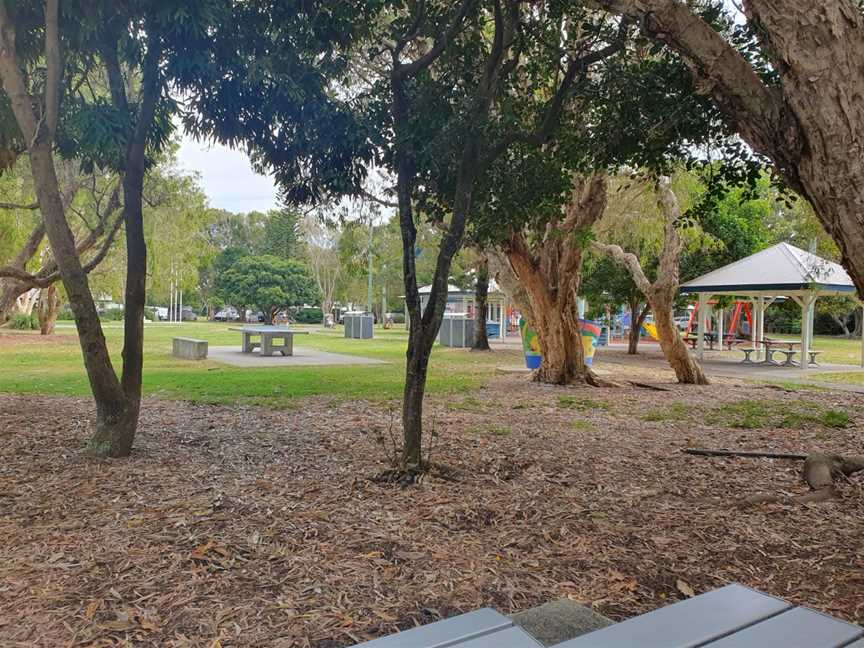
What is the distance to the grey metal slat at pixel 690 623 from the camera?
166 centimetres

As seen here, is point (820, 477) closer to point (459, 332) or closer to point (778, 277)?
point (778, 277)

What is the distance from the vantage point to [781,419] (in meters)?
8.74

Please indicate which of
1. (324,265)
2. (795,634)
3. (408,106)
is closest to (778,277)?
(408,106)

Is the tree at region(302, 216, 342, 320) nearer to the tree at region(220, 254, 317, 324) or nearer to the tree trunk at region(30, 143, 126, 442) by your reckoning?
the tree at region(220, 254, 317, 324)

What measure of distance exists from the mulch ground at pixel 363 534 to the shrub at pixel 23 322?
95.6ft

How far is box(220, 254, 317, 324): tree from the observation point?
41959 mm

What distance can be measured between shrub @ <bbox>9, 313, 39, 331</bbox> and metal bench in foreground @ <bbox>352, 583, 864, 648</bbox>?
35438 millimetres

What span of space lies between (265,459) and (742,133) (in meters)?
4.54

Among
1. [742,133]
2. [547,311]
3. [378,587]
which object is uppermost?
[742,133]

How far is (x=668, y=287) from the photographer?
41.5ft

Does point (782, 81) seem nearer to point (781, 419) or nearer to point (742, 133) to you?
point (742, 133)

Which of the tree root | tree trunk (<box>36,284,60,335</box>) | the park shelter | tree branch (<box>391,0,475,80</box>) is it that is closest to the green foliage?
tree trunk (<box>36,284,60,335</box>)

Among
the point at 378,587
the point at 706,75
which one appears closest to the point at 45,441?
the point at 378,587

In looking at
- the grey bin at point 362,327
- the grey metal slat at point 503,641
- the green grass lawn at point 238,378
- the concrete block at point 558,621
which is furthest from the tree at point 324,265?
the grey metal slat at point 503,641
